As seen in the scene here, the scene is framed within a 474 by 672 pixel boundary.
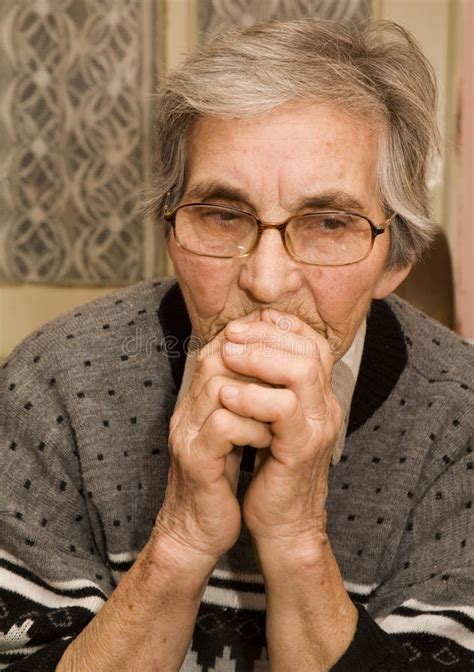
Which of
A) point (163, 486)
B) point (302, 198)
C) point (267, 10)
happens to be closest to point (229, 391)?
point (302, 198)

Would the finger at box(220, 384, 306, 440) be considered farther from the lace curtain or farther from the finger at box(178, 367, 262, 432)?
the lace curtain

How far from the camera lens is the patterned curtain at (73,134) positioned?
2.48m

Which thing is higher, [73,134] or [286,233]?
[286,233]

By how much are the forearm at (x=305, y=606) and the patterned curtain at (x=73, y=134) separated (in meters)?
1.70

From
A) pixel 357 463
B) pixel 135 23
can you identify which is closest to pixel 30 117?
pixel 135 23

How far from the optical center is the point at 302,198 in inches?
Result: 45.6

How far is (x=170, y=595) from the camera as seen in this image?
108 centimetres

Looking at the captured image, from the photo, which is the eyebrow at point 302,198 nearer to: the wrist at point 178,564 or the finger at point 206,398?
the finger at point 206,398

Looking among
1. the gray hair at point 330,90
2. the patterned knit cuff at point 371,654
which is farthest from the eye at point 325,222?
the patterned knit cuff at point 371,654

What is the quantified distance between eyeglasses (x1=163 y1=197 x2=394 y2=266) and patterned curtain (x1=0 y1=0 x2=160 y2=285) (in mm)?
1353

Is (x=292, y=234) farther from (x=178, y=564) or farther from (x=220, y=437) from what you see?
(x=178, y=564)

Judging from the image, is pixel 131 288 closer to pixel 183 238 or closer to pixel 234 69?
pixel 183 238

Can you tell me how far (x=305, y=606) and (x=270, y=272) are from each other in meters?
0.48

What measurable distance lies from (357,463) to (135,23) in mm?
1764
